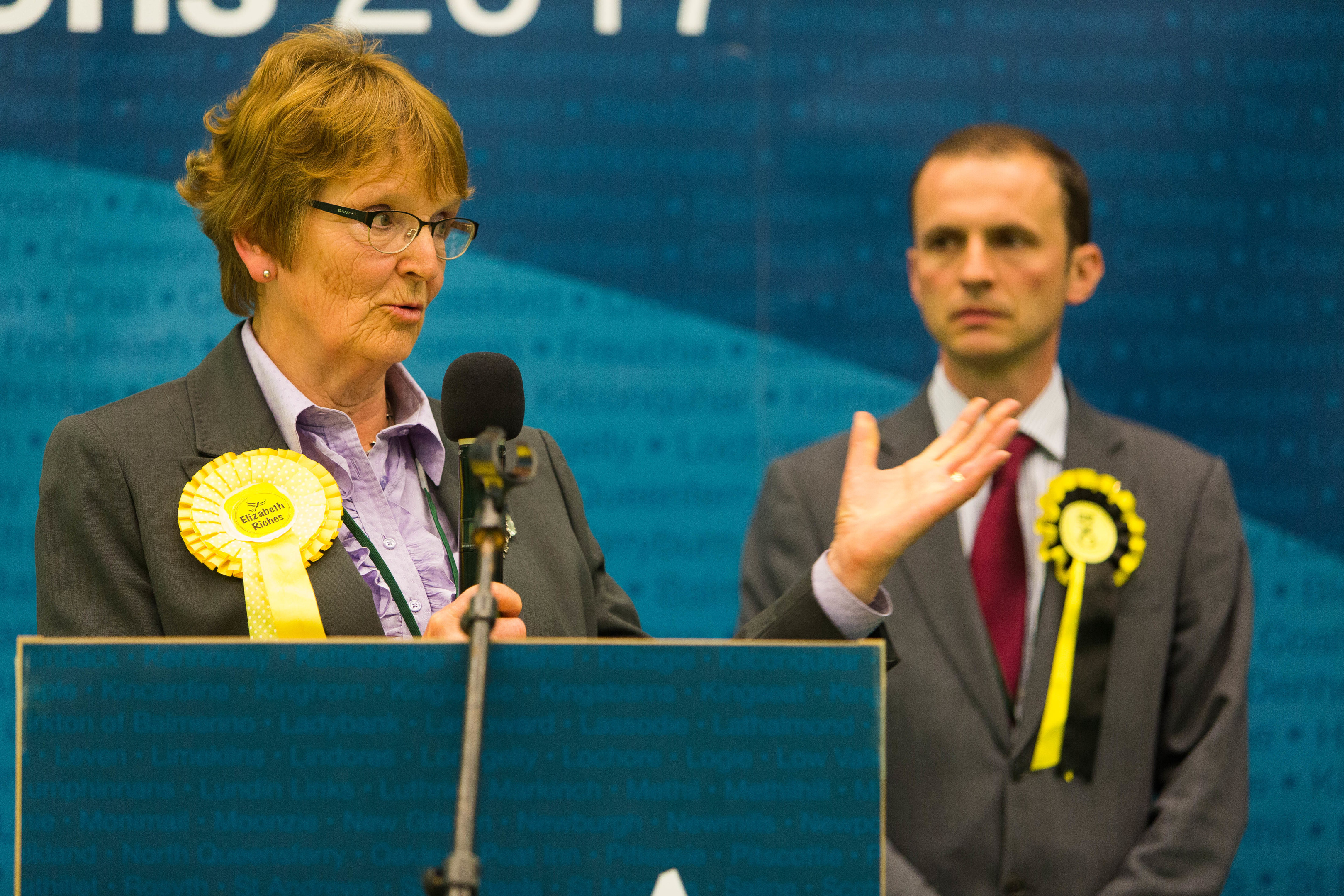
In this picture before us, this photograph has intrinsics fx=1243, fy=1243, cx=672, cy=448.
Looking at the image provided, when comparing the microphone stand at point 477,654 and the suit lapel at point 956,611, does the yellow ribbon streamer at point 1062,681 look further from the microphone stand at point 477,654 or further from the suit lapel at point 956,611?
the microphone stand at point 477,654

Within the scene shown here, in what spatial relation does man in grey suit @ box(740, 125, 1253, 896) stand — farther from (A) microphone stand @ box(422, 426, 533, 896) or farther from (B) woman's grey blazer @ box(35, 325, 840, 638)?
(A) microphone stand @ box(422, 426, 533, 896)

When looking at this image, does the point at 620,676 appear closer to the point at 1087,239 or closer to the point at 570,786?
the point at 570,786

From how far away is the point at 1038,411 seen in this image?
2316mm

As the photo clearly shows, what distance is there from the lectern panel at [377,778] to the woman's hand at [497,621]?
0.48 feet

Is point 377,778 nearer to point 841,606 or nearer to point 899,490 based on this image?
point 841,606

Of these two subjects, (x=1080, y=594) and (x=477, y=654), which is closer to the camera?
(x=477, y=654)

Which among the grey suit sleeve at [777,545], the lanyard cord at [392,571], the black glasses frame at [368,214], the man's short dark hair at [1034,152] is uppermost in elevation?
the man's short dark hair at [1034,152]

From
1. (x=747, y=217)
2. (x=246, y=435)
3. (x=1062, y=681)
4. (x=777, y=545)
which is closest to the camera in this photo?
(x=246, y=435)

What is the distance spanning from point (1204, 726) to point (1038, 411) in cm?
62

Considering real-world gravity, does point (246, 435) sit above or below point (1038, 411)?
below

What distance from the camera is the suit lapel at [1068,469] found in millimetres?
2045

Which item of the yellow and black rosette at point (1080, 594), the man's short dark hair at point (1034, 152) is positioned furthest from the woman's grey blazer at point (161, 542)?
the man's short dark hair at point (1034, 152)

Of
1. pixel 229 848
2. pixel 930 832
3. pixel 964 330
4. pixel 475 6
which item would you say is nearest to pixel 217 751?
pixel 229 848

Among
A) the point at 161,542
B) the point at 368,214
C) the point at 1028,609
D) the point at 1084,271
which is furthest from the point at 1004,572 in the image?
the point at 161,542
